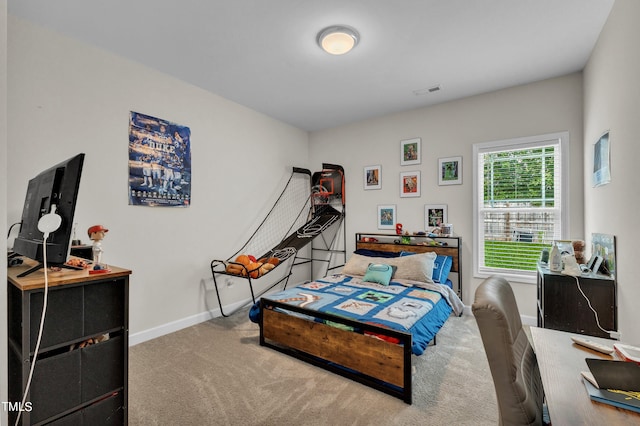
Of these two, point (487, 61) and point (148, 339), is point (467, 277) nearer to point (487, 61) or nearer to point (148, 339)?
point (487, 61)

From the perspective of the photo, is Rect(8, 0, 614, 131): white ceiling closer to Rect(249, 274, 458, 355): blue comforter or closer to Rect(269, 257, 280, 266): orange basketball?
Rect(269, 257, 280, 266): orange basketball

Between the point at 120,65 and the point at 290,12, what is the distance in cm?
178

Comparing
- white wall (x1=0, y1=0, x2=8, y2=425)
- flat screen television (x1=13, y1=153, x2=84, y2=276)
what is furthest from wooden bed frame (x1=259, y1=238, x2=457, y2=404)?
white wall (x1=0, y1=0, x2=8, y2=425)

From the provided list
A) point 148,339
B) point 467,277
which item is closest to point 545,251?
point 467,277

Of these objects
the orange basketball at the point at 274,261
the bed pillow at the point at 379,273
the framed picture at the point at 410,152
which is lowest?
the bed pillow at the point at 379,273

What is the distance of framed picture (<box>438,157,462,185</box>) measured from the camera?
12.6 feet

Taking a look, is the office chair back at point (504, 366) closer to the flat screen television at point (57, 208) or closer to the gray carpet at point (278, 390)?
the gray carpet at point (278, 390)

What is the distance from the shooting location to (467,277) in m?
3.78

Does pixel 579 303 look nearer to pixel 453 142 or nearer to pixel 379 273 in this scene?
pixel 379 273

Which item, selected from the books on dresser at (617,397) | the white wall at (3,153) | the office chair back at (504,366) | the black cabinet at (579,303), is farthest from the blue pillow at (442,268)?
the white wall at (3,153)

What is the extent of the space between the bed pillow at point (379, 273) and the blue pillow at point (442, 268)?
0.47 metres

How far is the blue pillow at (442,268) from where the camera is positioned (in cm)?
344

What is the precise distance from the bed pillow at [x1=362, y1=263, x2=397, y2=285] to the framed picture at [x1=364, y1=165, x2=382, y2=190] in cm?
144

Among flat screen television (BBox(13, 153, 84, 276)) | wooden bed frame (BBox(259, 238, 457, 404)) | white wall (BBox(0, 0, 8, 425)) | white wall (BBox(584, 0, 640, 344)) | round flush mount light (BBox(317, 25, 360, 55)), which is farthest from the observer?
round flush mount light (BBox(317, 25, 360, 55))
